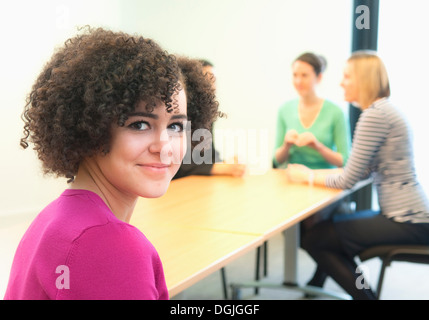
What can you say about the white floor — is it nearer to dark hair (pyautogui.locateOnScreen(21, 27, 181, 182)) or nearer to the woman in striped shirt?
the woman in striped shirt

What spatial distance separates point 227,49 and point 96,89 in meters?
3.70

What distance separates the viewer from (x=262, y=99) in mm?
4324

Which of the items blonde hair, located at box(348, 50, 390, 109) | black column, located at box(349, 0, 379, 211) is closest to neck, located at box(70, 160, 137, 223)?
blonde hair, located at box(348, 50, 390, 109)

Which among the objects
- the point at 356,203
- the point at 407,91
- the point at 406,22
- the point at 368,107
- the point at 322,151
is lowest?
the point at 356,203

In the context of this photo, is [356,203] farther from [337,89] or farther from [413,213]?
[413,213]

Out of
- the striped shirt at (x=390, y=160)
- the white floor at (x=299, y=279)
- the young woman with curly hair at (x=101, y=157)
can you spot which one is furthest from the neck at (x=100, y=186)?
Result: the white floor at (x=299, y=279)

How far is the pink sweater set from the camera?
2.53 ft

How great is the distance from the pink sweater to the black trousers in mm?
1697

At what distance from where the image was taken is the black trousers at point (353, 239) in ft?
7.54

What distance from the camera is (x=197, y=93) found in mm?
1242

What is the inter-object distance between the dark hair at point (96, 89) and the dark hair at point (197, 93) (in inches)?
10.1

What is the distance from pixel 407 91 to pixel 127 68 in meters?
3.27

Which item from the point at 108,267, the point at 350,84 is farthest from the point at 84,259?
the point at 350,84

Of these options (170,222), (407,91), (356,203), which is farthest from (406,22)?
(170,222)
